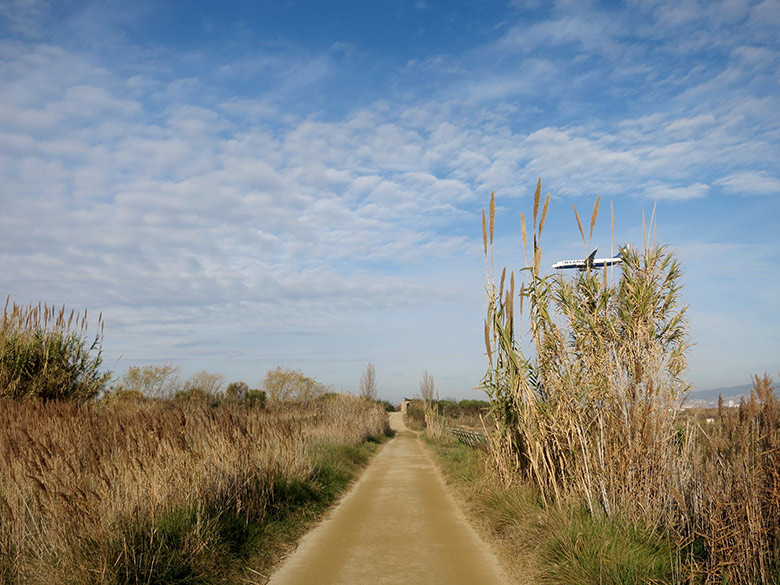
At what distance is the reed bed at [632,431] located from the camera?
A: 3.78 meters

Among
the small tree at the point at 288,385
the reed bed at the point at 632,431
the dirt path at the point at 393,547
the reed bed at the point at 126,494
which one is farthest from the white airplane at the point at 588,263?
the small tree at the point at 288,385

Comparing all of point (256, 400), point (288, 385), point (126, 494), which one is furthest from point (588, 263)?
point (288, 385)

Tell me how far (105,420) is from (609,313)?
7940 millimetres

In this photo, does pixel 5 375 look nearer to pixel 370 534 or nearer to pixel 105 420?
pixel 105 420

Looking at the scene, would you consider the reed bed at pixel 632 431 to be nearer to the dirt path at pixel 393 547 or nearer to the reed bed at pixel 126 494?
the dirt path at pixel 393 547

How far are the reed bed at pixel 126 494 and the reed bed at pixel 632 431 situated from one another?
4.07m

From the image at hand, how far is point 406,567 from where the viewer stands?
5.82m

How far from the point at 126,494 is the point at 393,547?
341 cm

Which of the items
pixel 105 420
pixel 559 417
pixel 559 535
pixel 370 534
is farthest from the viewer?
pixel 105 420

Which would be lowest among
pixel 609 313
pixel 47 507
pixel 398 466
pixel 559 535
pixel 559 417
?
pixel 398 466

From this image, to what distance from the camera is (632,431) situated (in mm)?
5527

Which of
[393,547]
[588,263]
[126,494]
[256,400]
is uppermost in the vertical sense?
[588,263]

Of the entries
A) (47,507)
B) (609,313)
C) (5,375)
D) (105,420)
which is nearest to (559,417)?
(609,313)

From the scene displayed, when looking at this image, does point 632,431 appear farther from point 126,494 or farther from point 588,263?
point 126,494
